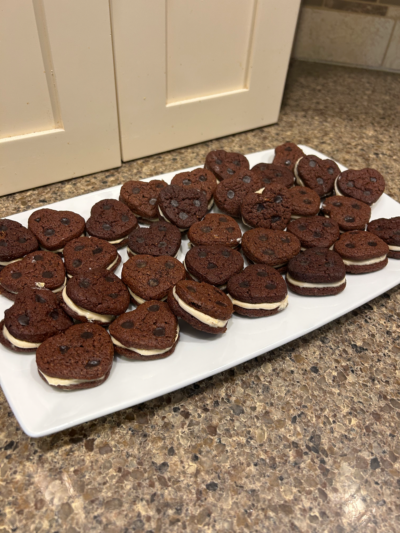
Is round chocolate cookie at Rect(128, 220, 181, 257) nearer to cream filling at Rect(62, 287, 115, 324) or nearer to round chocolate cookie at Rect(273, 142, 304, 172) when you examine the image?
cream filling at Rect(62, 287, 115, 324)

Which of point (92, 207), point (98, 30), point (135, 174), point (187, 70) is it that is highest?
point (98, 30)

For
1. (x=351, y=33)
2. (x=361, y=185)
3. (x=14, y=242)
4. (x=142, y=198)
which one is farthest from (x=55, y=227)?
(x=351, y=33)

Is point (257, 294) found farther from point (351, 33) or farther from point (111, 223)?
point (351, 33)

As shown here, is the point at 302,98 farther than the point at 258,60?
Yes

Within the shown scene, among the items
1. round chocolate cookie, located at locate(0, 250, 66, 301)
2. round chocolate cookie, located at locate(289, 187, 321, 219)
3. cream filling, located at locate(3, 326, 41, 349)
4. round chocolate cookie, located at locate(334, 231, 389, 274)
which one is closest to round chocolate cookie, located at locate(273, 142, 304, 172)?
round chocolate cookie, located at locate(289, 187, 321, 219)

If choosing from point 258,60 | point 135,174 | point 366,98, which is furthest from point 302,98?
point 135,174

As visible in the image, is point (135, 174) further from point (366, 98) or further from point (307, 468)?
point (366, 98)

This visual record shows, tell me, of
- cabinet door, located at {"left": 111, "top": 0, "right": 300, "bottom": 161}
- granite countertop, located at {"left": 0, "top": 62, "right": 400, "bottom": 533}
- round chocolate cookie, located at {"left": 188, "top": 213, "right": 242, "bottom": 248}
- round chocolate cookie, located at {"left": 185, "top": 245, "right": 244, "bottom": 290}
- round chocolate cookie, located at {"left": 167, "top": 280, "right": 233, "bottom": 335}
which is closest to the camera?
granite countertop, located at {"left": 0, "top": 62, "right": 400, "bottom": 533}

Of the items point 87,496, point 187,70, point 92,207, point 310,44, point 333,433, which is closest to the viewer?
point 87,496
